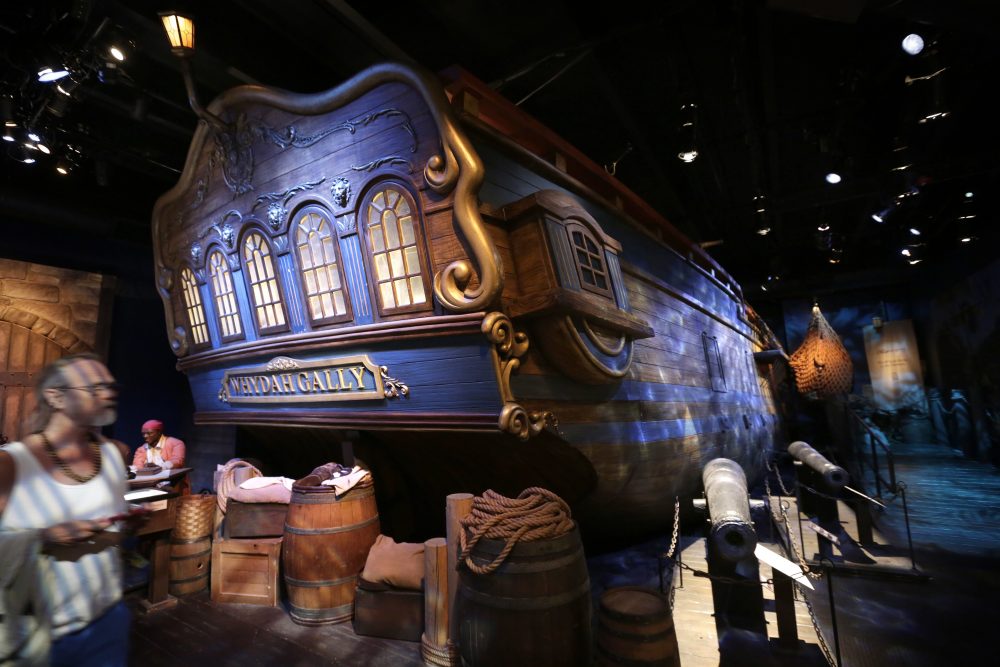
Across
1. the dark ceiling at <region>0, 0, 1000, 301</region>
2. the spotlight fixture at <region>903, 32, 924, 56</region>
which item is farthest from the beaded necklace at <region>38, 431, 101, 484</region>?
the spotlight fixture at <region>903, 32, 924, 56</region>

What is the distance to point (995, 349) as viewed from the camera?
28.9 feet

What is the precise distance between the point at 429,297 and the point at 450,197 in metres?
0.61

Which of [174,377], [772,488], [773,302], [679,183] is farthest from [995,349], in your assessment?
[174,377]

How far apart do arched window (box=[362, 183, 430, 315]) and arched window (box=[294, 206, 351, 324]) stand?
1.15 feet

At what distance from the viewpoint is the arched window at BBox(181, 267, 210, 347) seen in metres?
4.36

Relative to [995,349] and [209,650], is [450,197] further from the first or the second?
[995,349]

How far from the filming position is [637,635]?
1948 mm

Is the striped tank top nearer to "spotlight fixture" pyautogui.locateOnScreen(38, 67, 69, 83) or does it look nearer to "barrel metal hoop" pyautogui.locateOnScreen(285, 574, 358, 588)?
"barrel metal hoop" pyautogui.locateOnScreen(285, 574, 358, 588)

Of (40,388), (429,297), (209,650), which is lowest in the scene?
(209,650)

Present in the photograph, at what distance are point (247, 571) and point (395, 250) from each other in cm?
298

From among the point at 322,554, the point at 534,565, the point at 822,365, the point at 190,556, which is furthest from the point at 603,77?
the point at 822,365

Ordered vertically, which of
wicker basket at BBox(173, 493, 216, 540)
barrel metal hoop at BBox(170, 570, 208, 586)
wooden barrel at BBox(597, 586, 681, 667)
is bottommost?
barrel metal hoop at BBox(170, 570, 208, 586)

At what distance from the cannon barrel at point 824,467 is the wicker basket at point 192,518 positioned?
218 inches

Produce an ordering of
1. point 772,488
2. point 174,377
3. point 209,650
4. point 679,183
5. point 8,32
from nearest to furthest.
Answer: point 209,650 → point 8,32 → point 174,377 → point 772,488 → point 679,183
